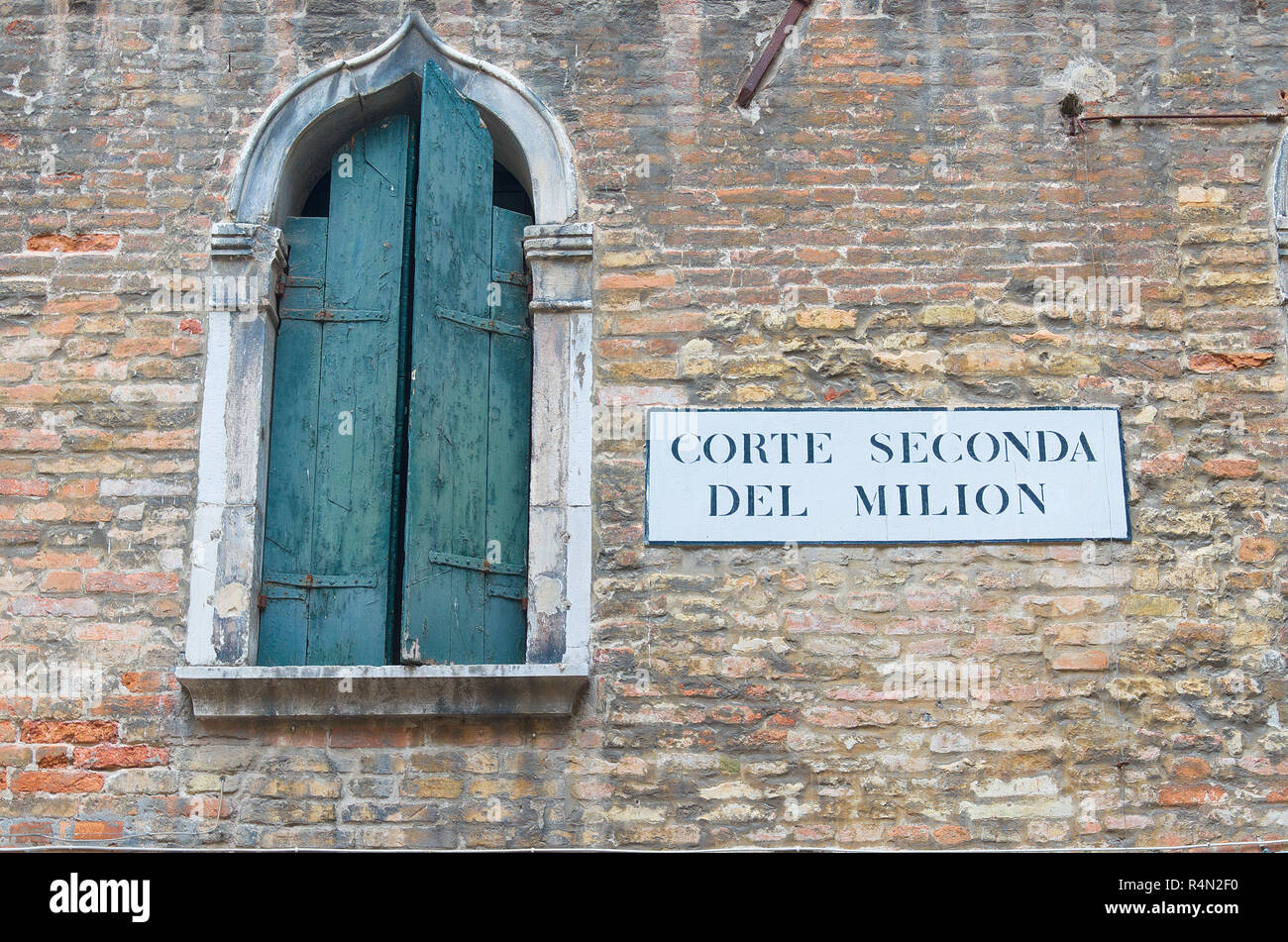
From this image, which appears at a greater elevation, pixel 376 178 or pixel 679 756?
pixel 376 178

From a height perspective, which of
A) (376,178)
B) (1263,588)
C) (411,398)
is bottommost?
(1263,588)

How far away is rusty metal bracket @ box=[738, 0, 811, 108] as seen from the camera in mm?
6477

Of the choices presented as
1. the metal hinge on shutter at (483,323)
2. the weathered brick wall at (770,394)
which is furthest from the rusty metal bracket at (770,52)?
the metal hinge on shutter at (483,323)

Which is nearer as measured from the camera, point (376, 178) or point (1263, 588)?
point (1263, 588)

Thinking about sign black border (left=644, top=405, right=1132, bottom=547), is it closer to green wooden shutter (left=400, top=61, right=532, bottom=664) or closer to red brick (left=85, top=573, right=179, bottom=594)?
green wooden shutter (left=400, top=61, right=532, bottom=664)

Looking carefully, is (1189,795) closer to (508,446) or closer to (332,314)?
(508,446)

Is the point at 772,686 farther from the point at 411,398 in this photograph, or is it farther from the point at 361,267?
the point at 361,267

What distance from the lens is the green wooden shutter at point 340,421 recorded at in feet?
19.7

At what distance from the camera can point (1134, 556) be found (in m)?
5.91

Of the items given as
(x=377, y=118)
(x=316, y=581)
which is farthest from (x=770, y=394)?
(x=377, y=118)

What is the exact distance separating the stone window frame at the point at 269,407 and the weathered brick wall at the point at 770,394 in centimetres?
→ 9

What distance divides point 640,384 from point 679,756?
1327mm

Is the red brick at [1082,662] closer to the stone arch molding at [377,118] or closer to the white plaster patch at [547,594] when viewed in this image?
the white plaster patch at [547,594]
